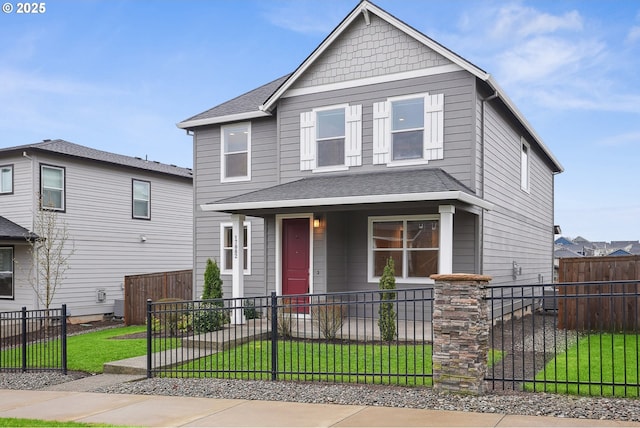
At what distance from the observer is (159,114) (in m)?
53.2

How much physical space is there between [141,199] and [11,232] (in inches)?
210

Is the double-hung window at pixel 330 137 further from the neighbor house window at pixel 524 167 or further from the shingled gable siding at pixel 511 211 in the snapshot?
the neighbor house window at pixel 524 167

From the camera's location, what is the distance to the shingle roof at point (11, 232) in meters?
16.5

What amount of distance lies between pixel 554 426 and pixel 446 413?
1.06 metres

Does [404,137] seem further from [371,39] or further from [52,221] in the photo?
[52,221]

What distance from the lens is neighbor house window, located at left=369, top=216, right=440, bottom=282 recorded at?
505 inches

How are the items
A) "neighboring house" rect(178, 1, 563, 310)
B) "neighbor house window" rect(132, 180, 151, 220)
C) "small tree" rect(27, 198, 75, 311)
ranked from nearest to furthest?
1. "neighboring house" rect(178, 1, 563, 310)
2. "small tree" rect(27, 198, 75, 311)
3. "neighbor house window" rect(132, 180, 151, 220)

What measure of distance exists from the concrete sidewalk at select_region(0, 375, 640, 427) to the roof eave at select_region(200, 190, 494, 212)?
5.38 metres

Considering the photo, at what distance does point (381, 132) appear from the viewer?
43.3 feet

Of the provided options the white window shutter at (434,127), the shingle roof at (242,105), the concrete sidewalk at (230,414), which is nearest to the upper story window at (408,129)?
the white window shutter at (434,127)

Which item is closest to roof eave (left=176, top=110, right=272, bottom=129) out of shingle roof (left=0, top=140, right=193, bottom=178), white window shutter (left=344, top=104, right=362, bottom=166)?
white window shutter (left=344, top=104, right=362, bottom=166)

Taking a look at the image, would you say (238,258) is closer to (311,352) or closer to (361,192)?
(361,192)

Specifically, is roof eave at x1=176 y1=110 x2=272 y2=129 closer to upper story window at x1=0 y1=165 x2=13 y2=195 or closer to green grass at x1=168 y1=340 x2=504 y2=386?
upper story window at x1=0 y1=165 x2=13 y2=195

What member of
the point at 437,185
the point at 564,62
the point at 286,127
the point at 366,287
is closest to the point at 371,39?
the point at 286,127
